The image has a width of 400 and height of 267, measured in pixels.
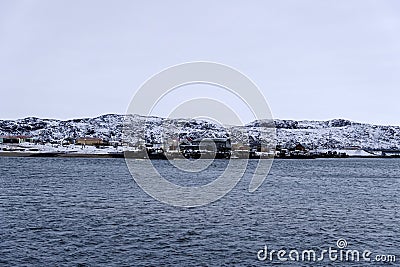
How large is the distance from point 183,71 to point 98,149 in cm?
13138

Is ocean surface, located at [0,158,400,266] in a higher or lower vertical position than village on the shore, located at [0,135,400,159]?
lower

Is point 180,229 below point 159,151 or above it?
below

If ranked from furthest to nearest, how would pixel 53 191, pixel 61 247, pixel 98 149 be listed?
pixel 98 149 < pixel 53 191 < pixel 61 247

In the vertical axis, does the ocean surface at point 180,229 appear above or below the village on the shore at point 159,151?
below

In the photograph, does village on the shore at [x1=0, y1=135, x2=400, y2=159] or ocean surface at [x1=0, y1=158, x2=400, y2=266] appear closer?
ocean surface at [x1=0, y1=158, x2=400, y2=266]

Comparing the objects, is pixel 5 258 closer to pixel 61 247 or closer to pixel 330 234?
pixel 61 247

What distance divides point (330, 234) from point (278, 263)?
6.63 metres

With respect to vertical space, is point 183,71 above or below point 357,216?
above

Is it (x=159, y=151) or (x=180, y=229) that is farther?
(x=159, y=151)

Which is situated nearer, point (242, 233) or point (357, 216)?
point (242, 233)

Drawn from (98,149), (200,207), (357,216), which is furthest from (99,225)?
(98,149)

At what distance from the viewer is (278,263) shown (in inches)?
→ 746

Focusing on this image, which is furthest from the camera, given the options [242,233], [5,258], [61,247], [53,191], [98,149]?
[98,149]

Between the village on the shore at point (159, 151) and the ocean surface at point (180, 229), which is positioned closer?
the ocean surface at point (180, 229)
